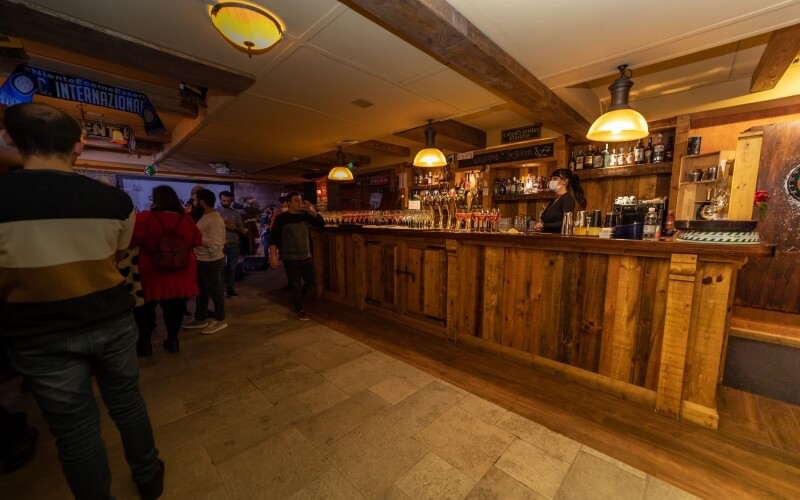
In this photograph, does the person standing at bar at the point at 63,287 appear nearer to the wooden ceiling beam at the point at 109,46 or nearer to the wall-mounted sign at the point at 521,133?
the wooden ceiling beam at the point at 109,46

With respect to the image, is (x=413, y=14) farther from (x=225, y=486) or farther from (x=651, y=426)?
(x=651, y=426)

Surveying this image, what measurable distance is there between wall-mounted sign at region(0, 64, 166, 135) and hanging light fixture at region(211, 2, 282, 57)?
2627 millimetres

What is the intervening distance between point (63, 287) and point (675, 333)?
11.5 ft

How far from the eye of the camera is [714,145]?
426 centimetres

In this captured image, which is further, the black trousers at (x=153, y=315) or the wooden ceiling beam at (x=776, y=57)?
the black trousers at (x=153, y=315)

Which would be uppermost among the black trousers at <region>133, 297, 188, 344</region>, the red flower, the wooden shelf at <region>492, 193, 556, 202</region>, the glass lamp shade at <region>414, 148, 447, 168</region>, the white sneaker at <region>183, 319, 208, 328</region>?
the glass lamp shade at <region>414, 148, 447, 168</region>

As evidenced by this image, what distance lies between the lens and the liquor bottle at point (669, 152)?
4.23 meters

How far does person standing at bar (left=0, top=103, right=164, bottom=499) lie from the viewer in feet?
3.84

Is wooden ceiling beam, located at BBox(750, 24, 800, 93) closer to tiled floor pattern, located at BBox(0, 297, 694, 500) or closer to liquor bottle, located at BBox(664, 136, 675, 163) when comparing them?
liquor bottle, located at BBox(664, 136, 675, 163)

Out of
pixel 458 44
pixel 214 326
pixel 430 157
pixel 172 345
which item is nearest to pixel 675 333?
pixel 458 44

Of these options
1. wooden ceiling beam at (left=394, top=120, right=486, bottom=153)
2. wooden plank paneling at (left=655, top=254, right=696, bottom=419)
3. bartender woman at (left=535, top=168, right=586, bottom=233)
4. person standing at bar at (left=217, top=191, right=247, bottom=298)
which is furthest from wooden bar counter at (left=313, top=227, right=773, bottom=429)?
person standing at bar at (left=217, top=191, right=247, bottom=298)

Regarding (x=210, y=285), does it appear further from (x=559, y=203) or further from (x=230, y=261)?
(x=559, y=203)

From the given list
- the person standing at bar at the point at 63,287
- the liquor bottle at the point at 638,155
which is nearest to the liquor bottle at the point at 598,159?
the liquor bottle at the point at 638,155

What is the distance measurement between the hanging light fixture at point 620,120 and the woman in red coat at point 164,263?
413 centimetres
